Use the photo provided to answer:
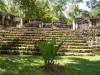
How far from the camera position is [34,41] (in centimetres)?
669

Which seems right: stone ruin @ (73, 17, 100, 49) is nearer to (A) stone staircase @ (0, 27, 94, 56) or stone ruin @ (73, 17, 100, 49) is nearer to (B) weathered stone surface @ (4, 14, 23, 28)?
(A) stone staircase @ (0, 27, 94, 56)

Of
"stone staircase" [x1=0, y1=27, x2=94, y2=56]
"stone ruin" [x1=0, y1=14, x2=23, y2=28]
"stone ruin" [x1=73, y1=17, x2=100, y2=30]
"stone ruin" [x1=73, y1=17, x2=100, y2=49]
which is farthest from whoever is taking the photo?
"stone ruin" [x1=0, y1=14, x2=23, y2=28]

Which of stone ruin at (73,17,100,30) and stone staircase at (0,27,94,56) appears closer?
stone staircase at (0,27,94,56)

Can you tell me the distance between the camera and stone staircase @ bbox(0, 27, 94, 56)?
581 cm

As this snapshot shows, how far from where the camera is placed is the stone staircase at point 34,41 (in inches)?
229

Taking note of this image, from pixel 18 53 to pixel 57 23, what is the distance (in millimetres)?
8814

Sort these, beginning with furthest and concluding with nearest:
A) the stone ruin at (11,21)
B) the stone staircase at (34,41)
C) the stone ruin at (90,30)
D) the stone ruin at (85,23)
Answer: the stone ruin at (11,21)
the stone ruin at (85,23)
the stone ruin at (90,30)
the stone staircase at (34,41)

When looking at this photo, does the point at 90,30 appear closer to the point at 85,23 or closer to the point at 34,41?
the point at 85,23

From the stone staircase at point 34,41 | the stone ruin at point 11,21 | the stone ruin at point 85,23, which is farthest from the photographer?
the stone ruin at point 11,21

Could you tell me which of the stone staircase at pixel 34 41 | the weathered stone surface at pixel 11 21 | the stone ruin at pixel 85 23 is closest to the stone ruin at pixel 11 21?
the weathered stone surface at pixel 11 21

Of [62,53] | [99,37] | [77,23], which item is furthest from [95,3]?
[62,53]

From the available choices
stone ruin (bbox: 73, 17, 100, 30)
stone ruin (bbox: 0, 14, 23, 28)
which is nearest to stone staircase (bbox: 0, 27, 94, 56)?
stone ruin (bbox: 73, 17, 100, 30)

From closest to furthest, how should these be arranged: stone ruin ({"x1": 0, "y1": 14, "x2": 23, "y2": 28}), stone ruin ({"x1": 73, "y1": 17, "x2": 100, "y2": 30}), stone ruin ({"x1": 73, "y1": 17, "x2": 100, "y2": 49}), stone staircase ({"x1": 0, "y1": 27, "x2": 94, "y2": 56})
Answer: stone staircase ({"x1": 0, "y1": 27, "x2": 94, "y2": 56}) → stone ruin ({"x1": 73, "y1": 17, "x2": 100, "y2": 49}) → stone ruin ({"x1": 73, "y1": 17, "x2": 100, "y2": 30}) → stone ruin ({"x1": 0, "y1": 14, "x2": 23, "y2": 28})

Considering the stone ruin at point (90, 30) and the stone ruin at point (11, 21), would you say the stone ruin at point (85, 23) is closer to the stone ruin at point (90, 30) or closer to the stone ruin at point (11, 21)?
the stone ruin at point (90, 30)
